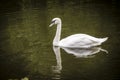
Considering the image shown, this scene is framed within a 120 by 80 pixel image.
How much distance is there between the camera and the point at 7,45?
5.21 metres

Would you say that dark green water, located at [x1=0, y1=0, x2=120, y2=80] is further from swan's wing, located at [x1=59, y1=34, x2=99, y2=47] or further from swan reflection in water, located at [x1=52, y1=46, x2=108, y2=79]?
swan's wing, located at [x1=59, y1=34, x2=99, y2=47]

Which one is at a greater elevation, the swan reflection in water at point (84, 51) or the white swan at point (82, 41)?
the white swan at point (82, 41)

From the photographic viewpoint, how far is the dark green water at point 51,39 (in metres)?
4.17

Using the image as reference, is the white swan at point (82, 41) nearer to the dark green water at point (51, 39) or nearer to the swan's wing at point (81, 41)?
the swan's wing at point (81, 41)

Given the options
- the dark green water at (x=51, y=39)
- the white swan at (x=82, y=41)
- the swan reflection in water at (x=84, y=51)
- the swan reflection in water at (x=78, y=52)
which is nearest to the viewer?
the dark green water at (x=51, y=39)

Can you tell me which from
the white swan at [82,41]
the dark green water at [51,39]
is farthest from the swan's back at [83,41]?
the dark green water at [51,39]

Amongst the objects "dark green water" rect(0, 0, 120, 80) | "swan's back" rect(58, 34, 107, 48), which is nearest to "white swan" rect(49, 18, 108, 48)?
"swan's back" rect(58, 34, 107, 48)

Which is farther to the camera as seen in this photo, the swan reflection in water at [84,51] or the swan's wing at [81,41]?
the swan's wing at [81,41]

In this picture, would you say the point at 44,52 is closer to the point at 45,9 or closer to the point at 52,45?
the point at 52,45

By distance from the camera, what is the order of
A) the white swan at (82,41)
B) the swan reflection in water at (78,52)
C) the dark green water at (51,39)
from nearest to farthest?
the dark green water at (51,39)
the swan reflection in water at (78,52)
the white swan at (82,41)

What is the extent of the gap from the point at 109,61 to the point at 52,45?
1043 millimetres

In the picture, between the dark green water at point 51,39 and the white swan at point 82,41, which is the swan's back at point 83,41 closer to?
the white swan at point 82,41

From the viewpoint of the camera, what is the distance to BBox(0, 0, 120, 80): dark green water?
13.7 ft

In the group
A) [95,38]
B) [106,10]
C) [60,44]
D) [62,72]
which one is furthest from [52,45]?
[106,10]
